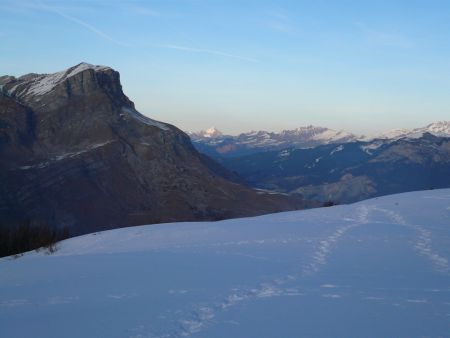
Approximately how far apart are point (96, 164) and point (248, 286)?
452ft

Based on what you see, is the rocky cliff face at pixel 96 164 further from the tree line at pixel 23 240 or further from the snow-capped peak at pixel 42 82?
the tree line at pixel 23 240

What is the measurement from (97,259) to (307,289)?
21.8ft

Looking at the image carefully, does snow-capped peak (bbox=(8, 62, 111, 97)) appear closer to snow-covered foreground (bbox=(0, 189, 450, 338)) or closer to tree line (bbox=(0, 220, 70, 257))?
tree line (bbox=(0, 220, 70, 257))

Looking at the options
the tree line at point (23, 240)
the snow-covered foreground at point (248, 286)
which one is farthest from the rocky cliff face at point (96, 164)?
the snow-covered foreground at point (248, 286)

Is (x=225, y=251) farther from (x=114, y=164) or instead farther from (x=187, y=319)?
(x=114, y=164)

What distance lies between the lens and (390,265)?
10852 mm

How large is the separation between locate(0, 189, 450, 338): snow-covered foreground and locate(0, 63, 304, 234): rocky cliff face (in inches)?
4120

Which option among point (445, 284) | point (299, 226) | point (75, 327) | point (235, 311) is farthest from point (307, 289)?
point (299, 226)

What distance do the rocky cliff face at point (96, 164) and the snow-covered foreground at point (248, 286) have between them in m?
105

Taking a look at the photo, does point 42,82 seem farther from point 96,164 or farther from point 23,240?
point 23,240

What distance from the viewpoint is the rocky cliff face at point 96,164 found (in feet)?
412

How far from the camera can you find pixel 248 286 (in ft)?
30.6

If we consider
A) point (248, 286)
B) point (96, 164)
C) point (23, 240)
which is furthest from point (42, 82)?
point (248, 286)

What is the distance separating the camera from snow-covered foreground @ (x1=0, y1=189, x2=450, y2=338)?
7.11 metres
